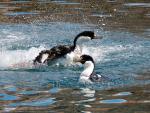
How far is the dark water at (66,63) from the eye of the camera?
35.9ft

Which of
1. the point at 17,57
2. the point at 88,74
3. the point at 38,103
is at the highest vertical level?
the point at 17,57

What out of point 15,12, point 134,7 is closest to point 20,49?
point 15,12

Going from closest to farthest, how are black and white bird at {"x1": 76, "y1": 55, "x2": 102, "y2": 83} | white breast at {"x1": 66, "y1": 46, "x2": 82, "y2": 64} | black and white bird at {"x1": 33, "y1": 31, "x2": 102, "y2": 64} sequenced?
A: black and white bird at {"x1": 76, "y1": 55, "x2": 102, "y2": 83}
white breast at {"x1": 66, "y1": 46, "x2": 82, "y2": 64}
black and white bird at {"x1": 33, "y1": 31, "x2": 102, "y2": 64}

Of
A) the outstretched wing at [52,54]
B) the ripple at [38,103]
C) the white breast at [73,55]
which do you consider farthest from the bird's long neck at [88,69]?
the outstretched wing at [52,54]

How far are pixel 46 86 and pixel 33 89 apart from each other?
36 centimetres

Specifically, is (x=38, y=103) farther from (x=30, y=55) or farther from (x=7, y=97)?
(x=30, y=55)

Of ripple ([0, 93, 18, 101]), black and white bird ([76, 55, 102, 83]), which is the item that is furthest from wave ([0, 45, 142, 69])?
ripple ([0, 93, 18, 101])

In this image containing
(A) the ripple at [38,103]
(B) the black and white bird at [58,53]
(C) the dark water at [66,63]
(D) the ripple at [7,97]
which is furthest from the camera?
(B) the black and white bird at [58,53]

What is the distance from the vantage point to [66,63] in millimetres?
15086

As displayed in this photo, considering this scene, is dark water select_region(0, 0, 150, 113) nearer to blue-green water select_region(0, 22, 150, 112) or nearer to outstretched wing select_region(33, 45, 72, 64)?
blue-green water select_region(0, 22, 150, 112)

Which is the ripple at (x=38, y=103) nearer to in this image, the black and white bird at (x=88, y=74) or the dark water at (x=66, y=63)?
the dark water at (x=66, y=63)

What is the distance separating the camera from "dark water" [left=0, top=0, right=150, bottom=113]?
431 inches

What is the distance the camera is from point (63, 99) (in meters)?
11.1

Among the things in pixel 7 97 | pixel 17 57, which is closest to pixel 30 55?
pixel 17 57
